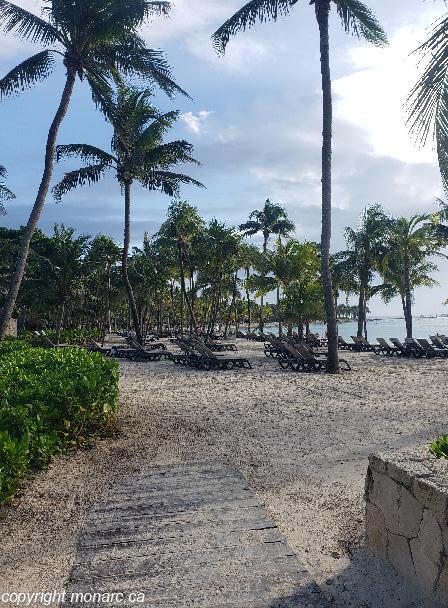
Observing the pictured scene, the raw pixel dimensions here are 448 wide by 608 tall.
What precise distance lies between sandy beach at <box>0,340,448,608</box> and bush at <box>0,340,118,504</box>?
301 millimetres

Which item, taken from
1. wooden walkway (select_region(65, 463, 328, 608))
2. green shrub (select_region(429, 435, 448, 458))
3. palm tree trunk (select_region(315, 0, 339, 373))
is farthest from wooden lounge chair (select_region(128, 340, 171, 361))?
green shrub (select_region(429, 435, 448, 458))

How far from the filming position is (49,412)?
18.1 feet

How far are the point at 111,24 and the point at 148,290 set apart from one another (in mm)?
33200

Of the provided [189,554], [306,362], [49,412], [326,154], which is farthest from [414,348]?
[189,554]

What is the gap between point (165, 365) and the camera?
1894 centimetres

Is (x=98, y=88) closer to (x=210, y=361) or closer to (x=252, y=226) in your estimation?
(x=210, y=361)

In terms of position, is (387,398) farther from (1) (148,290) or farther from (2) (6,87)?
(1) (148,290)

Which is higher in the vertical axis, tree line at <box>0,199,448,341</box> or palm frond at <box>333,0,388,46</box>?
palm frond at <box>333,0,388,46</box>

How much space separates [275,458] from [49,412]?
2.82 m

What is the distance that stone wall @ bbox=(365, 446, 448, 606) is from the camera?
287cm

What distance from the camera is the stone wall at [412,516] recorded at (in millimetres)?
2867

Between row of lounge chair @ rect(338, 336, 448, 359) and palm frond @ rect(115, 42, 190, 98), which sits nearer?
palm frond @ rect(115, 42, 190, 98)

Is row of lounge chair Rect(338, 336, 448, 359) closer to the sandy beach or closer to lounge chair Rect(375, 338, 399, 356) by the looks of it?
lounge chair Rect(375, 338, 399, 356)

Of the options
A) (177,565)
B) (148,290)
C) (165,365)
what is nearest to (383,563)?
(177,565)
